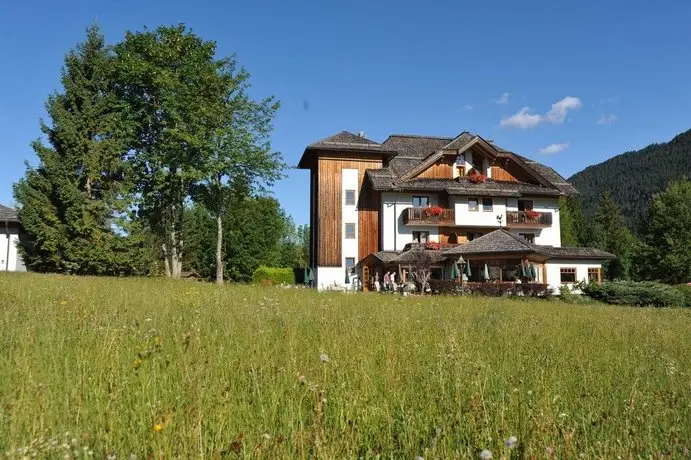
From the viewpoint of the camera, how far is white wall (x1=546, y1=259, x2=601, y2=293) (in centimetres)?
3719

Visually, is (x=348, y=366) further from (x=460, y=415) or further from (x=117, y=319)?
(x=117, y=319)

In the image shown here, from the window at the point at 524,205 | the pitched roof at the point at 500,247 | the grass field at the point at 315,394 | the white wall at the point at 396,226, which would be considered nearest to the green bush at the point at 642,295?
the pitched roof at the point at 500,247

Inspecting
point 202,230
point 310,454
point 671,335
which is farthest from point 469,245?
point 202,230

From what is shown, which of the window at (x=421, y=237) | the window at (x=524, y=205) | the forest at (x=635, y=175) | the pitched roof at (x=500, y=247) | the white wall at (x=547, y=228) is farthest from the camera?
the forest at (x=635, y=175)

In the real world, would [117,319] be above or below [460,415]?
above

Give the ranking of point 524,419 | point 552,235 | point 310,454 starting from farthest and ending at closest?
1. point 552,235
2. point 524,419
3. point 310,454

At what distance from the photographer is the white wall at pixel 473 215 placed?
38562 mm

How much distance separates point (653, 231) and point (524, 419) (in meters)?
61.4

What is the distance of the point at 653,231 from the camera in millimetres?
54562

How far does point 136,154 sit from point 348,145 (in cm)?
1602

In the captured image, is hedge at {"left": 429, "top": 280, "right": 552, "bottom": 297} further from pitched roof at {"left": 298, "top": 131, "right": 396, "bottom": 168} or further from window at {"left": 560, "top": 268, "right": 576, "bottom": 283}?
pitched roof at {"left": 298, "top": 131, "right": 396, "bottom": 168}

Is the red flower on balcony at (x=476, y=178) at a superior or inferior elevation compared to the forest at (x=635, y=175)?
inferior

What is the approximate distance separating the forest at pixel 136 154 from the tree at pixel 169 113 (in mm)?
71

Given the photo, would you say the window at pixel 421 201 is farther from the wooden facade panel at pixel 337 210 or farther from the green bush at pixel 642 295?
the green bush at pixel 642 295
